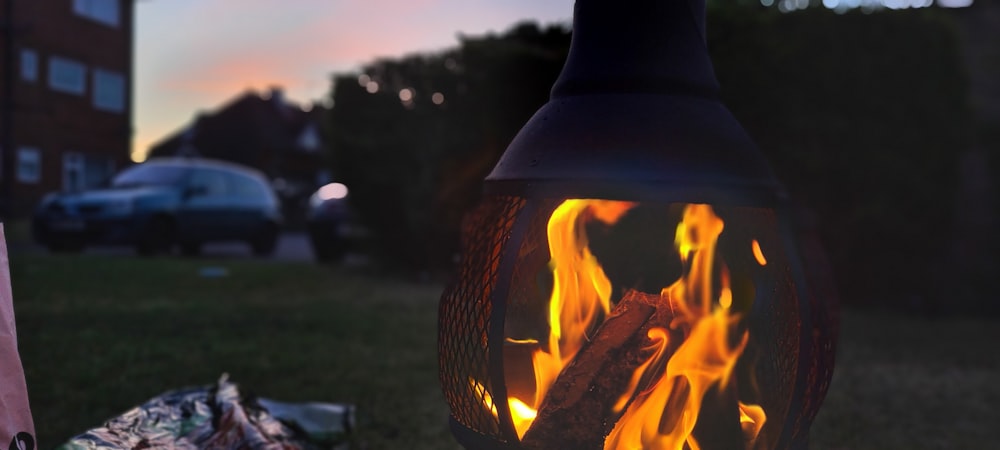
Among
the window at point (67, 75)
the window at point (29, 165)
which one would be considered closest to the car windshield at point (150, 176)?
the window at point (29, 165)

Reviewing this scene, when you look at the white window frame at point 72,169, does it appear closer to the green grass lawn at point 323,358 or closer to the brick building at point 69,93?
the brick building at point 69,93

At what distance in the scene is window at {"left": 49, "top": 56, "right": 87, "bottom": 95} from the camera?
22.7 meters

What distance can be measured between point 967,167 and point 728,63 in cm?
266

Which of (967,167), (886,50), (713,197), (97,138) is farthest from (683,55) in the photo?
(97,138)

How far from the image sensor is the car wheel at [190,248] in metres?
11.3

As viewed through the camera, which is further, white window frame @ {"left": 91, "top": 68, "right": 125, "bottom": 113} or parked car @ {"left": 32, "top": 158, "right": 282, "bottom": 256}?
white window frame @ {"left": 91, "top": 68, "right": 125, "bottom": 113}

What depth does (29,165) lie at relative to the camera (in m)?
21.9

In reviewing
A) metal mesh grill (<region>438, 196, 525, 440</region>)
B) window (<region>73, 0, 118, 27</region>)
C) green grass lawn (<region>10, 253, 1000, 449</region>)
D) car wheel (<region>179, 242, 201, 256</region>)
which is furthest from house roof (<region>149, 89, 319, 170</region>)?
metal mesh grill (<region>438, 196, 525, 440</region>)

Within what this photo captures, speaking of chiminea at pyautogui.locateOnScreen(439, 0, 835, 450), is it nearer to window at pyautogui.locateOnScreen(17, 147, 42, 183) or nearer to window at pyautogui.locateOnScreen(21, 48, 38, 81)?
window at pyautogui.locateOnScreen(17, 147, 42, 183)

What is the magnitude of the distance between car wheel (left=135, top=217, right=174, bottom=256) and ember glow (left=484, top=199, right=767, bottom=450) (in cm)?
931

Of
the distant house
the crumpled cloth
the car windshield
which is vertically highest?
the distant house

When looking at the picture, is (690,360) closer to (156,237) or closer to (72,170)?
(156,237)

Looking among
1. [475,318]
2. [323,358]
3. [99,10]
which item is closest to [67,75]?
[99,10]

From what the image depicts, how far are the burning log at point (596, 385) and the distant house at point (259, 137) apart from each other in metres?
38.5
